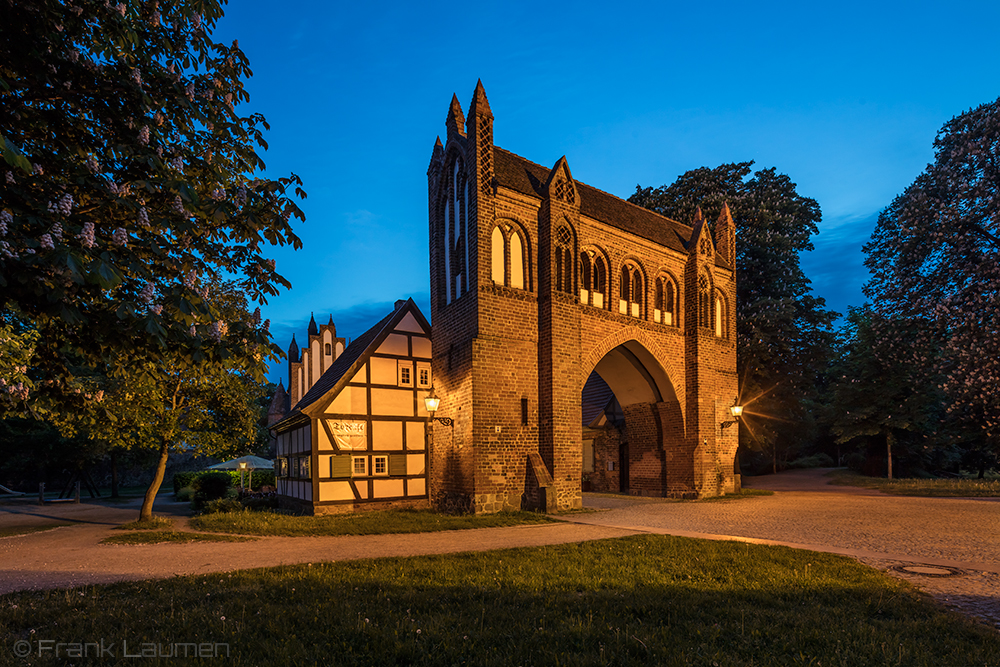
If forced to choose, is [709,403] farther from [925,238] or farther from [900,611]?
[900,611]

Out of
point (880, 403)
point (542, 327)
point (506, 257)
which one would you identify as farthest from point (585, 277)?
point (880, 403)

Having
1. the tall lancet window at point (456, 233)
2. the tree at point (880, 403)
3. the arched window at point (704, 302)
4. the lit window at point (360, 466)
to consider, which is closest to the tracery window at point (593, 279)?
the tall lancet window at point (456, 233)

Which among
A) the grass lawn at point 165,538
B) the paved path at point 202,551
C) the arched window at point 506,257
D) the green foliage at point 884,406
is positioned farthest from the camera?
the green foliage at point 884,406

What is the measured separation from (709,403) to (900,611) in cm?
1715

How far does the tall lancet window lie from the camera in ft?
56.6

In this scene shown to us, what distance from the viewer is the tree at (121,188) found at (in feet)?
14.3

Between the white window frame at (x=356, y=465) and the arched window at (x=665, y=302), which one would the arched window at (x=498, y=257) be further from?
the arched window at (x=665, y=302)

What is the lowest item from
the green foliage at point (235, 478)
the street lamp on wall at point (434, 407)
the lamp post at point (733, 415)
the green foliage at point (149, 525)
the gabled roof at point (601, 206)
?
the green foliage at point (235, 478)

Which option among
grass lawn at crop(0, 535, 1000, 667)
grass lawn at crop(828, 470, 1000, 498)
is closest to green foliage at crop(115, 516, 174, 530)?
grass lawn at crop(0, 535, 1000, 667)

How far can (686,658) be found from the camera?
4.30m

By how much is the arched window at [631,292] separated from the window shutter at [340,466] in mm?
10639

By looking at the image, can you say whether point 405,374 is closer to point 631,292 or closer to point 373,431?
point 373,431

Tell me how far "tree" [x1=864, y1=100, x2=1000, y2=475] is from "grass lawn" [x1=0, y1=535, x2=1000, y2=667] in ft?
54.3

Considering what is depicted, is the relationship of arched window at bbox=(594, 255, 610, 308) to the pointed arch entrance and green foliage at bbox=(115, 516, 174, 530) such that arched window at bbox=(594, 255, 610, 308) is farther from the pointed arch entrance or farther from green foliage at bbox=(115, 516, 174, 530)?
green foliage at bbox=(115, 516, 174, 530)
